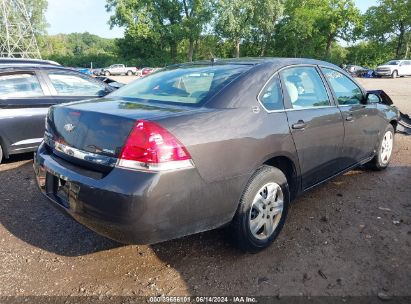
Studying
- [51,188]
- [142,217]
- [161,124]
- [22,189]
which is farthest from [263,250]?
[22,189]

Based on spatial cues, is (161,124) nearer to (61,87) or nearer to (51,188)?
(51,188)

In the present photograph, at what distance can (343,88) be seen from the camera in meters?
4.18

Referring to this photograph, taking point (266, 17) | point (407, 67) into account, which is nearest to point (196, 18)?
point (266, 17)

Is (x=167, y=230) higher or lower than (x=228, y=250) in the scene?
higher

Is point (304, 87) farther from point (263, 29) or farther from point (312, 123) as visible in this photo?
point (263, 29)

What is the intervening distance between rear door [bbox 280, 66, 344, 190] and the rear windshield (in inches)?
21.9

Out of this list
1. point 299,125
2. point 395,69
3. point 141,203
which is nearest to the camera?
point 141,203

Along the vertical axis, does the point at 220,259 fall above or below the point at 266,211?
below

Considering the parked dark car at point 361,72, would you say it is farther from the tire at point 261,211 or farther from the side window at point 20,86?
the tire at point 261,211

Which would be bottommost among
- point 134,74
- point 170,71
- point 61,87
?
point 134,74

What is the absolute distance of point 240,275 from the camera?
9.07ft

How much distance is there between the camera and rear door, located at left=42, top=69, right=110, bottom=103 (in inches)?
228

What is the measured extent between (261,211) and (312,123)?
100 cm

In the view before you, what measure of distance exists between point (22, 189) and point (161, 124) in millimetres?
2935
